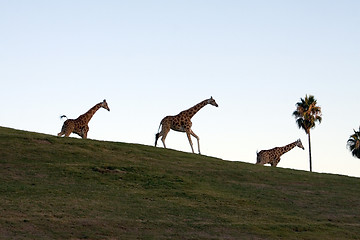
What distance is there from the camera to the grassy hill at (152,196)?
975 inches

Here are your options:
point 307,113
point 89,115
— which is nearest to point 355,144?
point 307,113

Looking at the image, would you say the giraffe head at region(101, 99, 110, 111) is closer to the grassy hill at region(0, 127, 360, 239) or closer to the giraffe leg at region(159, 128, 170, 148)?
the giraffe leg at region(159, 128, 170, 148)

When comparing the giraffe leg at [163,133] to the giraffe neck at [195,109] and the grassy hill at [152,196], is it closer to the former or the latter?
the giraffe neck at [195,109]

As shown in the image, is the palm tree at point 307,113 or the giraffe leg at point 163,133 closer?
the giraffe leg at point 163,133

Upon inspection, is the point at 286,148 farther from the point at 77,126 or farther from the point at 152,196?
the point at 152,196

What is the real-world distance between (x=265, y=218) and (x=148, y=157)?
11.4 metres

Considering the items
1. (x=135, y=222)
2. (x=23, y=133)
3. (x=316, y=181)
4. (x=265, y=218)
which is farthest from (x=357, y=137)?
(x=135, y=222)

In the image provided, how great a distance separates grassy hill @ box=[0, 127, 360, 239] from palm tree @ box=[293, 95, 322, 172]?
2862 centimetres

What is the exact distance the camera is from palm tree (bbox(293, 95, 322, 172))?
69.8 m

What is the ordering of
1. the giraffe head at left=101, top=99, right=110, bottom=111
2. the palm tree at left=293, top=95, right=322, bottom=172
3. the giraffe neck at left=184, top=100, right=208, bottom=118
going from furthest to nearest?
the palm tree at left=293, top=95, right=322, bottom=172, the giraffe head at left=101, top=99, right=110, bottom=111, the giraffe neck at left=184, top=100, right=208, bottom=118

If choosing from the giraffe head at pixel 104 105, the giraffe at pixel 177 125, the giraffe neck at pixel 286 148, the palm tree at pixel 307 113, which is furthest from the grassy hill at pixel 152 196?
the palm tree at pixel 307 113

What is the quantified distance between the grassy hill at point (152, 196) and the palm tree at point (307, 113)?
28.6m

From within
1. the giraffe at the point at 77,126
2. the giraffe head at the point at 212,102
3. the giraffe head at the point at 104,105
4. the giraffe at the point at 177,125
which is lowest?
the giraffe at the point at 77,126

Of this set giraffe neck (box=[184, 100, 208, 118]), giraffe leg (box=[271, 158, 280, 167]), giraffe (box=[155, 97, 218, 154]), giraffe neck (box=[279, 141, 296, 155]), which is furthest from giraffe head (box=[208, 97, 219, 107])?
giraffe neck (box=[279, 141, 296, 155])
